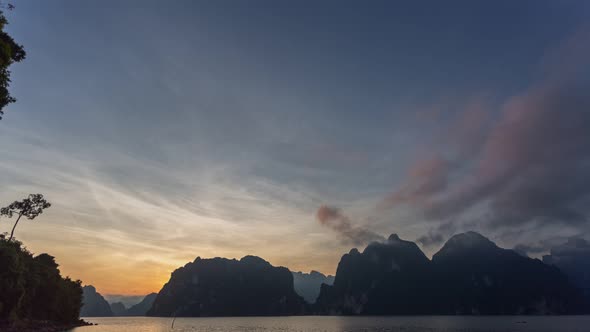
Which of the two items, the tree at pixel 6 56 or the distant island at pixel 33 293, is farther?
the distant island at pixel 33 293

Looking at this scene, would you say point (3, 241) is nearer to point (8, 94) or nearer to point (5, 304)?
point (5, 304)

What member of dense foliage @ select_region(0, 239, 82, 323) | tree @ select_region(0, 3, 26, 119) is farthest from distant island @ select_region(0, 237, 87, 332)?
tree @ select_region(0, 3, 26, 119)

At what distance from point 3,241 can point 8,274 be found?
246 inches

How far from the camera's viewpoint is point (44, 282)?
89875mm

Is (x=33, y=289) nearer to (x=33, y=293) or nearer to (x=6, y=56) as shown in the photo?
(x=33, y=293)

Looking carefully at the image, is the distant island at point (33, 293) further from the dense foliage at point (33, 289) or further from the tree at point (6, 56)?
the tree at point (6, 56)

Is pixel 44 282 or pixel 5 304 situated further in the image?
pixel 44 282

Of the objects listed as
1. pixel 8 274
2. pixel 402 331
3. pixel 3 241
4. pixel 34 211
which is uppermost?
pixel 34 211

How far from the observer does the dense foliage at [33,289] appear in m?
64.4

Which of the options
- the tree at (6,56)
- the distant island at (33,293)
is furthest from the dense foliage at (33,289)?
the tree at (6,56)

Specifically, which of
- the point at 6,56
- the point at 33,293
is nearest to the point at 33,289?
the point at 33,293

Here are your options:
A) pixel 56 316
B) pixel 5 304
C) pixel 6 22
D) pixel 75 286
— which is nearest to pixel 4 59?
pixel 6 22

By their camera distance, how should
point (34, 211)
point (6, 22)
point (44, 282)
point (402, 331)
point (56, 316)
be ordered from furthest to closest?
1. point (402, 331)
2. point (56, 316)
3. point (44, 282)
4. point (34, 211)
5. point (6, 22)

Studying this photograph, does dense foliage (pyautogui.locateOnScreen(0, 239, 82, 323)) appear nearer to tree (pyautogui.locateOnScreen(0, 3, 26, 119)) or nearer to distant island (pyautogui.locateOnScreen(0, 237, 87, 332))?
distant island (pyautogui.locateOnScreen(0, 237, 87, 332))
